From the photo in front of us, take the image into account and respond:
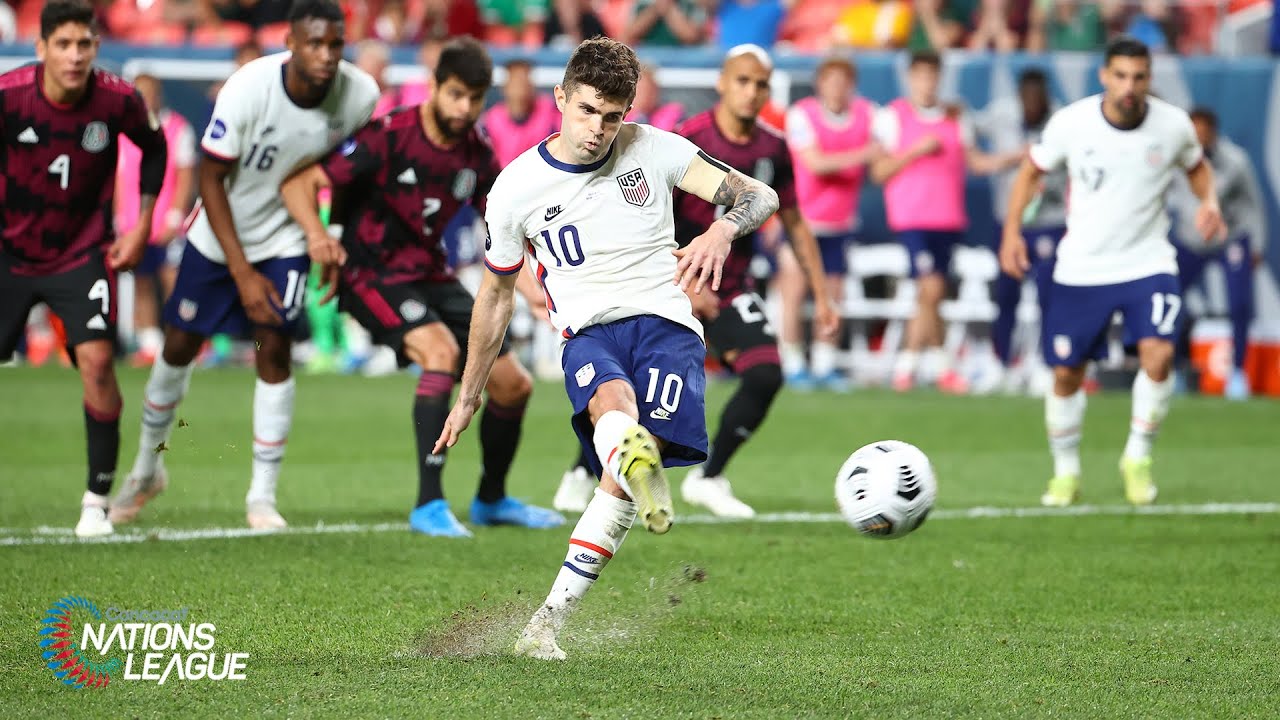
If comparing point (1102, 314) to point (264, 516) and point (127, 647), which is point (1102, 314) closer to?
point (264, 516)

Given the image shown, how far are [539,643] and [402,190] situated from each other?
3464 mm

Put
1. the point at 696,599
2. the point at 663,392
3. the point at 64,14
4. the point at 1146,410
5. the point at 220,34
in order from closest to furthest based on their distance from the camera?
the point at 663,392 → the point at 696,599 → the point at 64,14 → the point at 1146,410 → the point at 220,34

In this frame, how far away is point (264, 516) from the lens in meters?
8.25

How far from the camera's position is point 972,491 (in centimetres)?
1009

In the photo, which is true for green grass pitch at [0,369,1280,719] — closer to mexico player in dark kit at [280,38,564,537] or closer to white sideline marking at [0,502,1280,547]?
white sideline marking at [0,502,1280,547]

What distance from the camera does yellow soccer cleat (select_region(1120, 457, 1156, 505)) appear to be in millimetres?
9625

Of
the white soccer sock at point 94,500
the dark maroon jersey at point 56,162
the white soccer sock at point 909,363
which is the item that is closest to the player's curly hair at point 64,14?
the dark maroon jersey at point 56,162

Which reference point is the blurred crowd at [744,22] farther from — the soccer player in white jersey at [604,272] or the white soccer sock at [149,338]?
the soccer player in white jersey at [604,272]

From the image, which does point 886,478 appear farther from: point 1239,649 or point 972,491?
point 972,491

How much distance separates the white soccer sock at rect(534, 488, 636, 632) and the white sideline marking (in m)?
2.81

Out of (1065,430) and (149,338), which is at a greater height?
(1065,430)

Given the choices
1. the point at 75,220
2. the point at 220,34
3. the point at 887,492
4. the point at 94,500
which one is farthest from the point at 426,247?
the point at 220,34

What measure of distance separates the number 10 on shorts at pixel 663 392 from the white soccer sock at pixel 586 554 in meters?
0.35

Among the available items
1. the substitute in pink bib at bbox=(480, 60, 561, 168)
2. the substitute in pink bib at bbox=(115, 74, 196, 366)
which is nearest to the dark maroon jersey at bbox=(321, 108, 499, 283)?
the substitute in pink bib at bbox=(480, 60, 561, 168)
